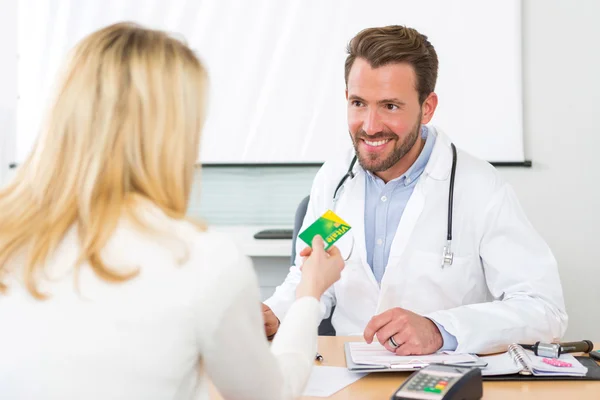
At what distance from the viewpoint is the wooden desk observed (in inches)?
52.4

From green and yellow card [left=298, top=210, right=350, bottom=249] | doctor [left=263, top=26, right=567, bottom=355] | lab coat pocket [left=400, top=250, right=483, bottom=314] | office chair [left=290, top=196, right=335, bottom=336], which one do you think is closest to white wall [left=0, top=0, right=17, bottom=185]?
office chair [left=290, top=196, right=335, bottom=336]

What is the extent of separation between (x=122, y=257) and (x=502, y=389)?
2.75ft

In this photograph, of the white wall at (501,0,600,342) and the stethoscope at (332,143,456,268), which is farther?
the white wall at (501,0,600,342)

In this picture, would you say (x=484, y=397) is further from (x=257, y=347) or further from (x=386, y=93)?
(x=386, y=93)

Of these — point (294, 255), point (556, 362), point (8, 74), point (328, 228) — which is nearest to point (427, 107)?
point (294, 255)

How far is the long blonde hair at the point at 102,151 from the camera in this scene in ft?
3.09

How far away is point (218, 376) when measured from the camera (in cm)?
97

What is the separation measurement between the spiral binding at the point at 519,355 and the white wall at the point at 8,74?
2.72 m

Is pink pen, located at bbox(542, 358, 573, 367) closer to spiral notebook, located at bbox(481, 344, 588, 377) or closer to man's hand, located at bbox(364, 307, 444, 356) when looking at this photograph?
spiral notebook, located at bbox(481, 344, 588, 377)

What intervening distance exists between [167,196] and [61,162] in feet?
0.49

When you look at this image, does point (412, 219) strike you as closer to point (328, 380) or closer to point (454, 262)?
point (454, 262)

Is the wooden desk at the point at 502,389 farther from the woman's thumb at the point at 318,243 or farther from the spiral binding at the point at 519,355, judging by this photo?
the woman's thumb at the point at 318,243

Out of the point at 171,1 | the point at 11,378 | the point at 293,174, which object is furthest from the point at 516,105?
the point at 11,378

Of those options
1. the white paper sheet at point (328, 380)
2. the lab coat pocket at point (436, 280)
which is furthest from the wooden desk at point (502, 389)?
the lab coat pocket at point (436, 280)
